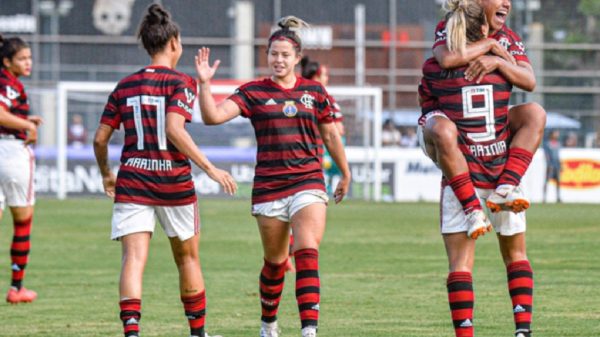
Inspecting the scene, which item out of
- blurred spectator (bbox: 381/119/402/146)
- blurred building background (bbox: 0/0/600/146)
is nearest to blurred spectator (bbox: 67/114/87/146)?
blurred building background (bbox: 0/0/600/146)

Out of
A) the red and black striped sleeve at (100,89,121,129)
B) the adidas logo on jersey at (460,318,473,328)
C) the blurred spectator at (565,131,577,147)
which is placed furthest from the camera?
the blurred spectator at (565,131,577,147)

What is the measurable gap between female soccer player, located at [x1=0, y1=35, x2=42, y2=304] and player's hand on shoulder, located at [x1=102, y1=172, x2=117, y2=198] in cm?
272

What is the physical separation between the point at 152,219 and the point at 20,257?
369cm

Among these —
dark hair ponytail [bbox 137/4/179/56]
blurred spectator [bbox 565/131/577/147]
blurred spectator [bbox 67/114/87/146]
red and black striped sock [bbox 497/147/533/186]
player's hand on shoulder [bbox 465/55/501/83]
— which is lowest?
blurred spectator [bbox 565/131/577/147]

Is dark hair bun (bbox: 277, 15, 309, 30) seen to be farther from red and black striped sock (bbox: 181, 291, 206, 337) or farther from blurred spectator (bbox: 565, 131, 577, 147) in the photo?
blurred spectator (bbox: 565, 131, 577, 147)

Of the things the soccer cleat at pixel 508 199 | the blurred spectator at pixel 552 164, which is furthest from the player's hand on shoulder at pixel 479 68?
the blurred spectator at pixel 552 164

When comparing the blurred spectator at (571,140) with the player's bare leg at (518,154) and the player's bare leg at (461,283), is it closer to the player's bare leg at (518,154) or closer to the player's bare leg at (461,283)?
the player's bare leg at (518,154)

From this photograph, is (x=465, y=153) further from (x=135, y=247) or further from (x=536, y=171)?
(x=536, y=171)

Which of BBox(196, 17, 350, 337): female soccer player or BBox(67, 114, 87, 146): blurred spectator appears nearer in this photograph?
BBox(196, 17, 350, 337): female soccer player

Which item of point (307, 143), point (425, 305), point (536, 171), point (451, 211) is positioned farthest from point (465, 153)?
point (536, 171)

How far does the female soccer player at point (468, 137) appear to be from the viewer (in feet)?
23.7

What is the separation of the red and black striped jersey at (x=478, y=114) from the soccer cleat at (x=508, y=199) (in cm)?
21

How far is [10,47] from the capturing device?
11000 mm

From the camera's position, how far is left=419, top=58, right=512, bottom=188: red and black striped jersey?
23.7ft
